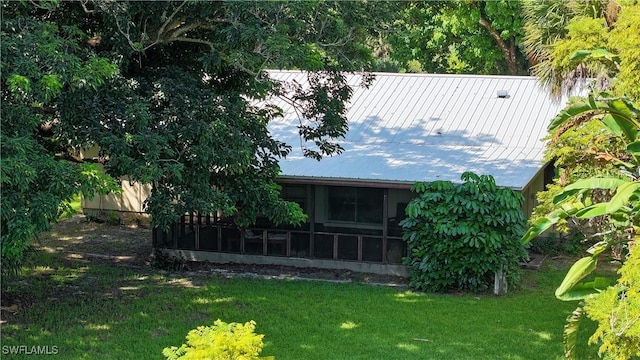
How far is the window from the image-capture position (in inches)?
667

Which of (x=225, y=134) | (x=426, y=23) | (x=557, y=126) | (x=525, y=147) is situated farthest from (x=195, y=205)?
(x=426, y=23)

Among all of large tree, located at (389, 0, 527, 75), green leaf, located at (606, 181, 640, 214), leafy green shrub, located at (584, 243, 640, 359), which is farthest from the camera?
large tree, located at (389, 0, 527, 75)

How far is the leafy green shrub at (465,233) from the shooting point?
48.5 feet

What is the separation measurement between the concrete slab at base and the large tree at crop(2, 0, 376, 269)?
2369mm

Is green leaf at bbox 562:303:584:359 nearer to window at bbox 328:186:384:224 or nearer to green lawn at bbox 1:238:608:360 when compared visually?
green lawn at bbox 1:238:608:360

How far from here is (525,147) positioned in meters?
18.2

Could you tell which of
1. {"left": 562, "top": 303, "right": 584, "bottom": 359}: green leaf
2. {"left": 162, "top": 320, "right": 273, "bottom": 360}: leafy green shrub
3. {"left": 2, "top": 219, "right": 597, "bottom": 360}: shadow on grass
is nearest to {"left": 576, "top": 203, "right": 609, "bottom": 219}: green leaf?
{"left": 562, "top": 303, "right": 584, "bottom": 359}: green leaf

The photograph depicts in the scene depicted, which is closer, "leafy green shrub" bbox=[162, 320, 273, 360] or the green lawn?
"leafy green shrub" bbox=[162, 320, 273, 360]

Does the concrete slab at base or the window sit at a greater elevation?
the window

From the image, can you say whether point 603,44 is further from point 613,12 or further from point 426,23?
point 426,23

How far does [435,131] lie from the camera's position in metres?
19.1

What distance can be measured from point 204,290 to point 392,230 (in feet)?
13.4

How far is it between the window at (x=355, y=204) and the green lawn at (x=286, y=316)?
1.98 m

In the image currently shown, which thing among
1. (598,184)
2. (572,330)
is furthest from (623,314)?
(572,330)
